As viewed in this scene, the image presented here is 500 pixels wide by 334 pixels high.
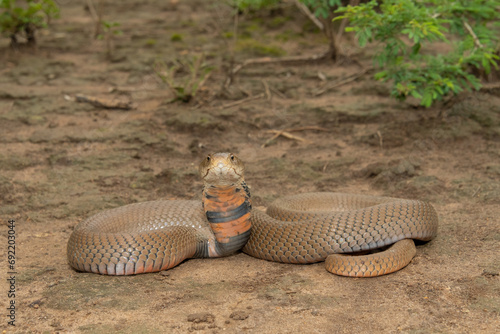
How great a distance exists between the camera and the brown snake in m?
4.52

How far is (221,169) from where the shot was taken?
14.5 ft

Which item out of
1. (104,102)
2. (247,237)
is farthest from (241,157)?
(247,237)

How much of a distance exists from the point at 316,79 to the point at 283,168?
347 centimetres

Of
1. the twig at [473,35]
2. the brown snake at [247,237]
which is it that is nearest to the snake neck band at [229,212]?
the brown snake at [247,237]

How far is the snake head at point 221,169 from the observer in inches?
174

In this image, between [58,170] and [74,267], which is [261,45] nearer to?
[58,170]

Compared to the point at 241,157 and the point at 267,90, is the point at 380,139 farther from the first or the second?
the point at 267,90

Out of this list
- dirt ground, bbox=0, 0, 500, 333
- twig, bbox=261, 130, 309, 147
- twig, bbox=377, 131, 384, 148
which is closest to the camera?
dirt ground, bbox=0, 0, 500, 333

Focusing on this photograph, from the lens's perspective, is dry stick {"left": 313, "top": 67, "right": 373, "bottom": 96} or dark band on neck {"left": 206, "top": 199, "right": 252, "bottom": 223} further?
dry stick {"left": 313, "top": 67, "right": 373, "bottom": 96}

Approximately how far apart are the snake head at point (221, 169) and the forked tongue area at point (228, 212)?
11 centimetres

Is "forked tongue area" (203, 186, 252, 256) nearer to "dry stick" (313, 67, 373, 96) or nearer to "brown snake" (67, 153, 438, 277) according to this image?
"brown snake" (67, 153, 438, 277)

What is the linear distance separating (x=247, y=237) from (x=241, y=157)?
308 cm

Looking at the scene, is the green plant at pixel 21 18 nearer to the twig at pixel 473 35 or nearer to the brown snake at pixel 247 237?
the brown snake at pixel 247 237

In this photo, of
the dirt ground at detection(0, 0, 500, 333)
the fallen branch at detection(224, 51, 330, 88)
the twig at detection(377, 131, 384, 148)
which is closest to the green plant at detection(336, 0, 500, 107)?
the twig at detection(377, 131, 384, 148)
